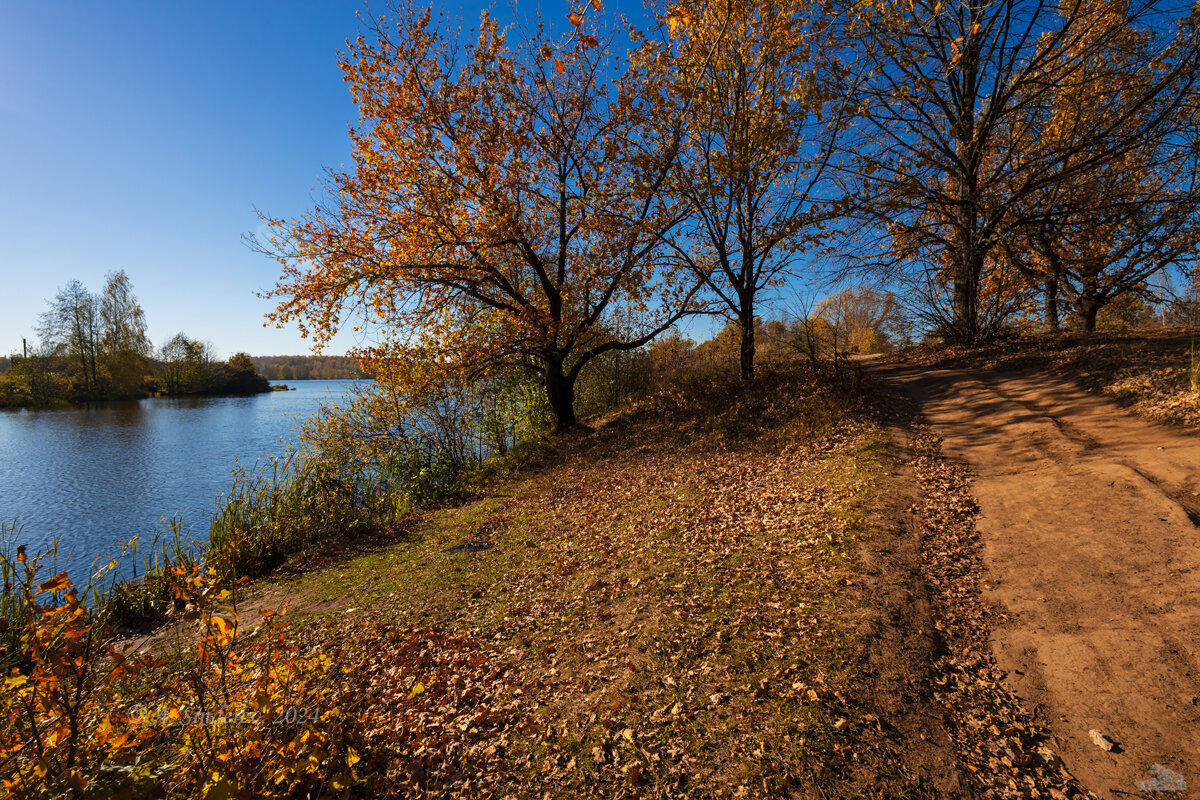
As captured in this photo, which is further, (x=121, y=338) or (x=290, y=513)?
(x=121, y=338)

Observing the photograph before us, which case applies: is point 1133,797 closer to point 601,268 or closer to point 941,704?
point 941,704

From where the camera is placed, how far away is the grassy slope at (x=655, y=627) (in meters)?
3.29

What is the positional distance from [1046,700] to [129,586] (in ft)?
37.3

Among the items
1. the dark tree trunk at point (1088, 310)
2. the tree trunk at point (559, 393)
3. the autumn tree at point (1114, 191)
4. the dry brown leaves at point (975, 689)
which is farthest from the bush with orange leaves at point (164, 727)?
the dark tree trunk at point (1088, 310)

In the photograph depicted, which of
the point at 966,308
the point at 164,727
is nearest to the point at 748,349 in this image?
the point at 966,308

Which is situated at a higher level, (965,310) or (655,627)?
(965,310)

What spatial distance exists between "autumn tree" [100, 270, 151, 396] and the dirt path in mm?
55461

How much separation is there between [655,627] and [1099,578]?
412 cm

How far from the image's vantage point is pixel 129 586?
7.75 m

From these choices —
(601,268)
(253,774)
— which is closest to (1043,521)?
(253,774)

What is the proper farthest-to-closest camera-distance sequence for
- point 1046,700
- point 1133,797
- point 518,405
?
point 518,405 < point 1046,700 < point 1133,797

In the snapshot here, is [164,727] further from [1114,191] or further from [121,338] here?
[121,338]

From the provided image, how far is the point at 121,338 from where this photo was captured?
40.8 meters

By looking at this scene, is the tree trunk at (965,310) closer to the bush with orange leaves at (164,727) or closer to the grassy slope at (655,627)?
the grassy slope at (655,627)
